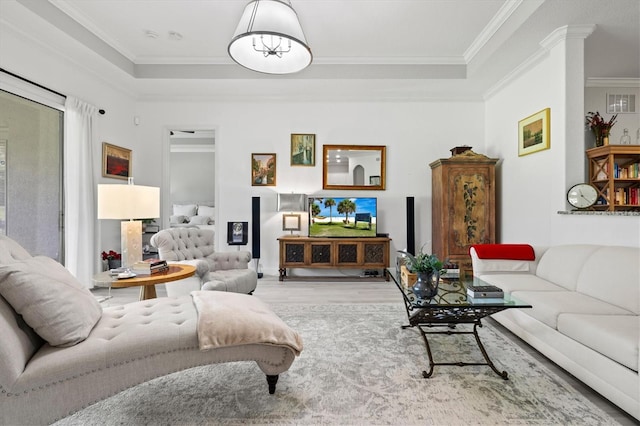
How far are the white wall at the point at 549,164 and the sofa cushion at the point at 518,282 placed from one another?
68 centimetres

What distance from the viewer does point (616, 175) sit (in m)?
3.97

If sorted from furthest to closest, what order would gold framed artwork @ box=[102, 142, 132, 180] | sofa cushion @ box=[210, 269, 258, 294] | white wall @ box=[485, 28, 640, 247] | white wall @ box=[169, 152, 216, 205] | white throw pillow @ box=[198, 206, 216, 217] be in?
white wall @ box=[169, 152, 216, 205] → white throw pillow @ box=[198, 206, 216, 217] → gold framed artwork @ box=[102, 142, 132, 180] → white wall @ box=[485, 28, 640, 247] → sofa cushion @ box=[210, 269, 258, 294]

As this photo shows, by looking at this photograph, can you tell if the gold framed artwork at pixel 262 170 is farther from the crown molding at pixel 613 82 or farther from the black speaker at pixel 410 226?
the crown molding at pixel 613 82

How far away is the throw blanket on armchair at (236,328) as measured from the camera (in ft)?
5.33

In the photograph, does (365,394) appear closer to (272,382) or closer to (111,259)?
(272,382)

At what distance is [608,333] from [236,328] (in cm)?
201

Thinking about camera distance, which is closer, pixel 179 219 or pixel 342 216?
pixel 342 216

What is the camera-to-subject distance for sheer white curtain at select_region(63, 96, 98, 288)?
12.7 feet

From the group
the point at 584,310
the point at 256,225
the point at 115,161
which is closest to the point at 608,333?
the point at 584,310

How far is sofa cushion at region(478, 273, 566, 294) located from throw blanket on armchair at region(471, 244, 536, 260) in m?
0.18

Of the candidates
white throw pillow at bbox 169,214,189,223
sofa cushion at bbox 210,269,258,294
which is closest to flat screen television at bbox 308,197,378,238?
sofa cushion at bbox 210,269,258,294

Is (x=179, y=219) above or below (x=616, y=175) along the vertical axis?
below

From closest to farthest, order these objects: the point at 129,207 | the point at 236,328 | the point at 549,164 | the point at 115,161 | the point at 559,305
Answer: the point at 236,328
the point at 559,305
the point at 129,207
the point at 549,164
the point at 115,161

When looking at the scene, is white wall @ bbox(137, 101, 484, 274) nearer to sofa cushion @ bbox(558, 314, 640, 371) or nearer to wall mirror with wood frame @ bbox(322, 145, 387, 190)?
wall mirror with wood frame @ bbox(322, 145, 387, 190)
